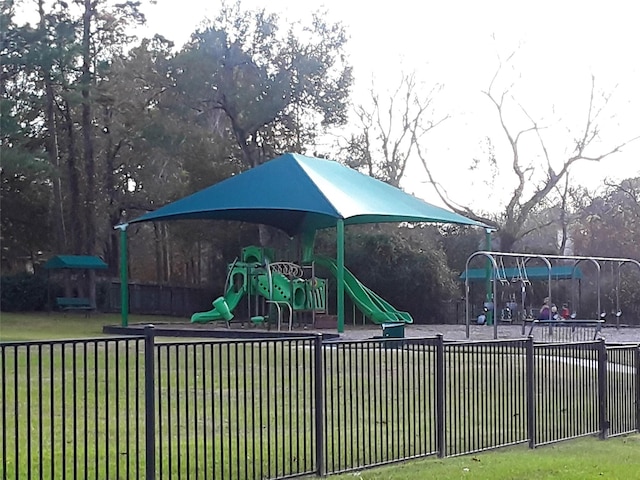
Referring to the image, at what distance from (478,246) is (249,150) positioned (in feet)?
37.1

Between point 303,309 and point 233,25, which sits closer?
point 303,309

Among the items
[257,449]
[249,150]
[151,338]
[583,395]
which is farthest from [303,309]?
[151,338]

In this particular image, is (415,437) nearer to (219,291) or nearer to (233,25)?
(219,291)

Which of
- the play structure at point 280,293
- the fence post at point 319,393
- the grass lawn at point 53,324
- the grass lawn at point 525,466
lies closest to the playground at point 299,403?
the fence post at point 319,393

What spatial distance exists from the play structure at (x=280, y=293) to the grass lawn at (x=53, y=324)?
3868 millimetres

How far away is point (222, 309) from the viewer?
30.3 metres

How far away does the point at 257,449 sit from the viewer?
9609 millimetres

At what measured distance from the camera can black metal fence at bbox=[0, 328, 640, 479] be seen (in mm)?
8500

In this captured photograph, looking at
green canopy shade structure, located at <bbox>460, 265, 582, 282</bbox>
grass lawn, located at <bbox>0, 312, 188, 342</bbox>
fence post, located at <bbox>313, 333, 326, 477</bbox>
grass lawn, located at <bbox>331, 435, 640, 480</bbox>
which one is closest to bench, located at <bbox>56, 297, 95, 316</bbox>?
grass lawn, located at <bbox>0, 312, 188, 342</bbox>

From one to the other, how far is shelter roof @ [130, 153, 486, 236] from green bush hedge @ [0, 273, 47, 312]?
1341cm

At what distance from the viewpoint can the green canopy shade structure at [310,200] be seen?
28984 mm

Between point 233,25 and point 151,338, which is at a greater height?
point 233,25

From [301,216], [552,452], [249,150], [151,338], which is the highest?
[249,150]

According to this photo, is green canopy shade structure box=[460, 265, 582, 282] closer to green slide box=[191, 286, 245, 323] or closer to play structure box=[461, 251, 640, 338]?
play structure box=[461, 251, 640, 338]
